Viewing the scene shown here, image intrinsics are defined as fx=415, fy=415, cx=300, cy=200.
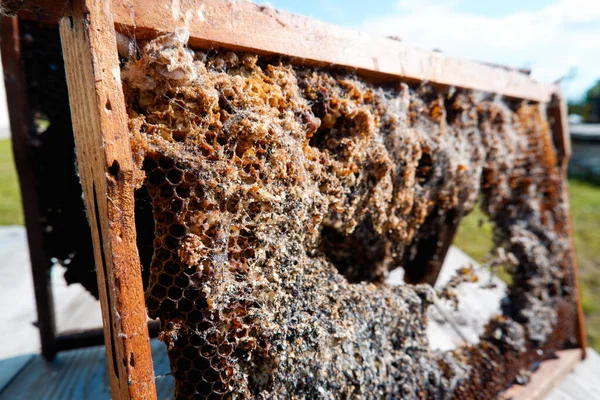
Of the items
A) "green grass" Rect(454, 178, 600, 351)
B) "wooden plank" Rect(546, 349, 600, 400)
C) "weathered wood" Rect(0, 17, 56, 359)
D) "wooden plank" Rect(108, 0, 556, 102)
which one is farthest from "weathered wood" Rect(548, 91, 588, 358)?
"weathered wood" Rect(0, 17, 56, 359)

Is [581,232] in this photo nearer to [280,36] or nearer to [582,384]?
[582,384]

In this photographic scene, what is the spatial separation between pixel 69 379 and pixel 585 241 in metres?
5.99

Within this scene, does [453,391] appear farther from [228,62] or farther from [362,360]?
[228,62]

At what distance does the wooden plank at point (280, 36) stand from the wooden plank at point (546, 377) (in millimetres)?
1276

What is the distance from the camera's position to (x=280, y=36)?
0.97 m

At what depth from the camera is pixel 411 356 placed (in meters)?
1.30

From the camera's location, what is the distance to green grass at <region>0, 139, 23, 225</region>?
16.4 feet

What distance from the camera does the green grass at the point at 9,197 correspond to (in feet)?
16.4

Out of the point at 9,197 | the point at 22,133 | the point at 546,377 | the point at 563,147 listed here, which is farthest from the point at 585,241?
the point at 9,197

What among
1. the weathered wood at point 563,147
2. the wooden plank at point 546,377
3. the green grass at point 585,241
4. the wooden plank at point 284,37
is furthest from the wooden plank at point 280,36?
the green grass at point 585,241

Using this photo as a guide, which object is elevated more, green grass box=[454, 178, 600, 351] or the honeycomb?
the honeycomb

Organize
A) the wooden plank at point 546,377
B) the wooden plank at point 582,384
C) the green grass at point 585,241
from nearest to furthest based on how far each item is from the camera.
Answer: the wooden plank at point 546,377 < the wooden plank at point 582,384 < the green grass at point 585,241

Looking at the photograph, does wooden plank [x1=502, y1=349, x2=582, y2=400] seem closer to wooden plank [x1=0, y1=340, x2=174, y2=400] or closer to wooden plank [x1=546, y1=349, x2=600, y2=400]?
wooden plank [x1=546, y1=349, x2=600, y2=400]

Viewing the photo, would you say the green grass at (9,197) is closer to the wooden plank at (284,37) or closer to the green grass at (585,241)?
the wooden plank at (284,37)
